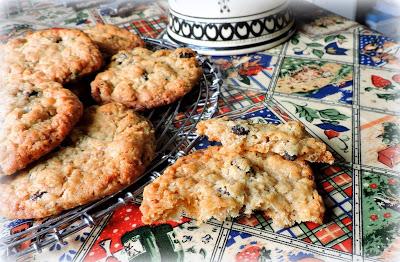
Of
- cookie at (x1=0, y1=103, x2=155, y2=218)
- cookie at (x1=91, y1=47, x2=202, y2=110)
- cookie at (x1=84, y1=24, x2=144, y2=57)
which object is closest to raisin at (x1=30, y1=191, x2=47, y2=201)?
cookie at (x1=0, y1=103, x2=155, y2=218)

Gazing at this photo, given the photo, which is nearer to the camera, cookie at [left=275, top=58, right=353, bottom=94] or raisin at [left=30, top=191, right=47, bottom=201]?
raisin at [left=30, top=191, right=47, bottom=201]

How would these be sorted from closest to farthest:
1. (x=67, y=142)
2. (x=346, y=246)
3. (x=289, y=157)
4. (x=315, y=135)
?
(x=346, y=246) → (x=289, y=157) → (x=67, y=142) → (x=315, y=135)

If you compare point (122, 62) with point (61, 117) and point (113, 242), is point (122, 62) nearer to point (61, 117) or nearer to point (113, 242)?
point (61, 117)

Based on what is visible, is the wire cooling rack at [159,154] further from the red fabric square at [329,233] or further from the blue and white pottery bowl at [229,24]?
the red fabric square at [329,233]

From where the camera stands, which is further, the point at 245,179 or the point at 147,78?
the point at 147,78

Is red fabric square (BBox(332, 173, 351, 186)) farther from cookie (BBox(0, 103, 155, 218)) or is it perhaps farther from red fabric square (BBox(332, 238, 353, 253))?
cookie (BBox(0, 103, 155, 218))

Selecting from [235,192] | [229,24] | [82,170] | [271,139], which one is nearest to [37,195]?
[82,170]

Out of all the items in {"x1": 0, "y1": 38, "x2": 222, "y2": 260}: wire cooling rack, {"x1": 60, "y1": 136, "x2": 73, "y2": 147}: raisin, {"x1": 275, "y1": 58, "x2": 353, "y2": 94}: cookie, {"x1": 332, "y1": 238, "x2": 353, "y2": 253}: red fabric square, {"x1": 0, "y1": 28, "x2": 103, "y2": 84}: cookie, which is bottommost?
{"x1": 275, "y1": 58, "x2": 353, "y2": 94}: cookie

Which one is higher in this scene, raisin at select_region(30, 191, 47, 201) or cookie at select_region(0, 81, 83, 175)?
cookie at select_region(0, 81, 83, 175)

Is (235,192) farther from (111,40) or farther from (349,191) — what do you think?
(111,40)
